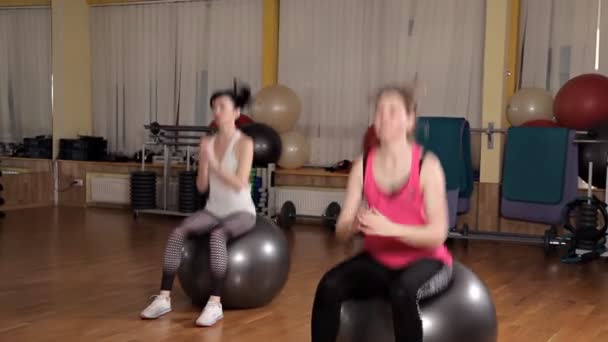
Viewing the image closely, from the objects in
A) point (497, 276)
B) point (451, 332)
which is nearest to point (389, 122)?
point (451, 332)

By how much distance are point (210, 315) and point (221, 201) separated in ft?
1.82

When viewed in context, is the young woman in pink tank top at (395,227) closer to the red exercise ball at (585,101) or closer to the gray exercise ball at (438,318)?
the gray exercise ball at (438,318)

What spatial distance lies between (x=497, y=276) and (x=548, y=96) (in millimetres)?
2050

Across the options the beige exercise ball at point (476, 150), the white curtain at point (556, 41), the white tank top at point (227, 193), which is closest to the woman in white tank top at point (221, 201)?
the white tank top at point (227, 193)

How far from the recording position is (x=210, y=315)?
341 centimetres

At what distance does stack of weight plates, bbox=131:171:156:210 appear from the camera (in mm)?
7645

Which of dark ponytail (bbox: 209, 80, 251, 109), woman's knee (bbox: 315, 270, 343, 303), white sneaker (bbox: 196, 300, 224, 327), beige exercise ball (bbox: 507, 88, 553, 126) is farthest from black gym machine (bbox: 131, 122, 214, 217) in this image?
woman's knee (bbox: 315, 270, 343, 303)

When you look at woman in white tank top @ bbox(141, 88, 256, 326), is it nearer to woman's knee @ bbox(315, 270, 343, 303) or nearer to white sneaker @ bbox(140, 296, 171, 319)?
white sneaker @ bbox(140, 296, 171, 319)

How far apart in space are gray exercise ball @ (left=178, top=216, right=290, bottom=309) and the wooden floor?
9 centimetres

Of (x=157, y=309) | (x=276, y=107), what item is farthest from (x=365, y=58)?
(x=157, y=309)

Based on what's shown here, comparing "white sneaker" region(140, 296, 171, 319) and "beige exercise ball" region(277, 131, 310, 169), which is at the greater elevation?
"beige exercise ball" region(277, 131, 310, 169)

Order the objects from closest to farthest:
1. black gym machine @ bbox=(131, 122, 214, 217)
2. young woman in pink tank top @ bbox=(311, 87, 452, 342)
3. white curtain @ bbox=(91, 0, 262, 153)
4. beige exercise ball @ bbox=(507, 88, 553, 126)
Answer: young woman in pink tank top @ bbox=(311, 87, 452, 342) → beige exercise ball @ bbox=(507, 88, 553, 126) → black gym machine @ bbox=(131, 122, 214, 217) → white curtain @ bbox=(91, 0, 262, 153)

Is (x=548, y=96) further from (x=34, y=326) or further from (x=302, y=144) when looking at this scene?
(x=34, y=326)

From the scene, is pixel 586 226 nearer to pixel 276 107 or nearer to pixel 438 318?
pixel 276 107
